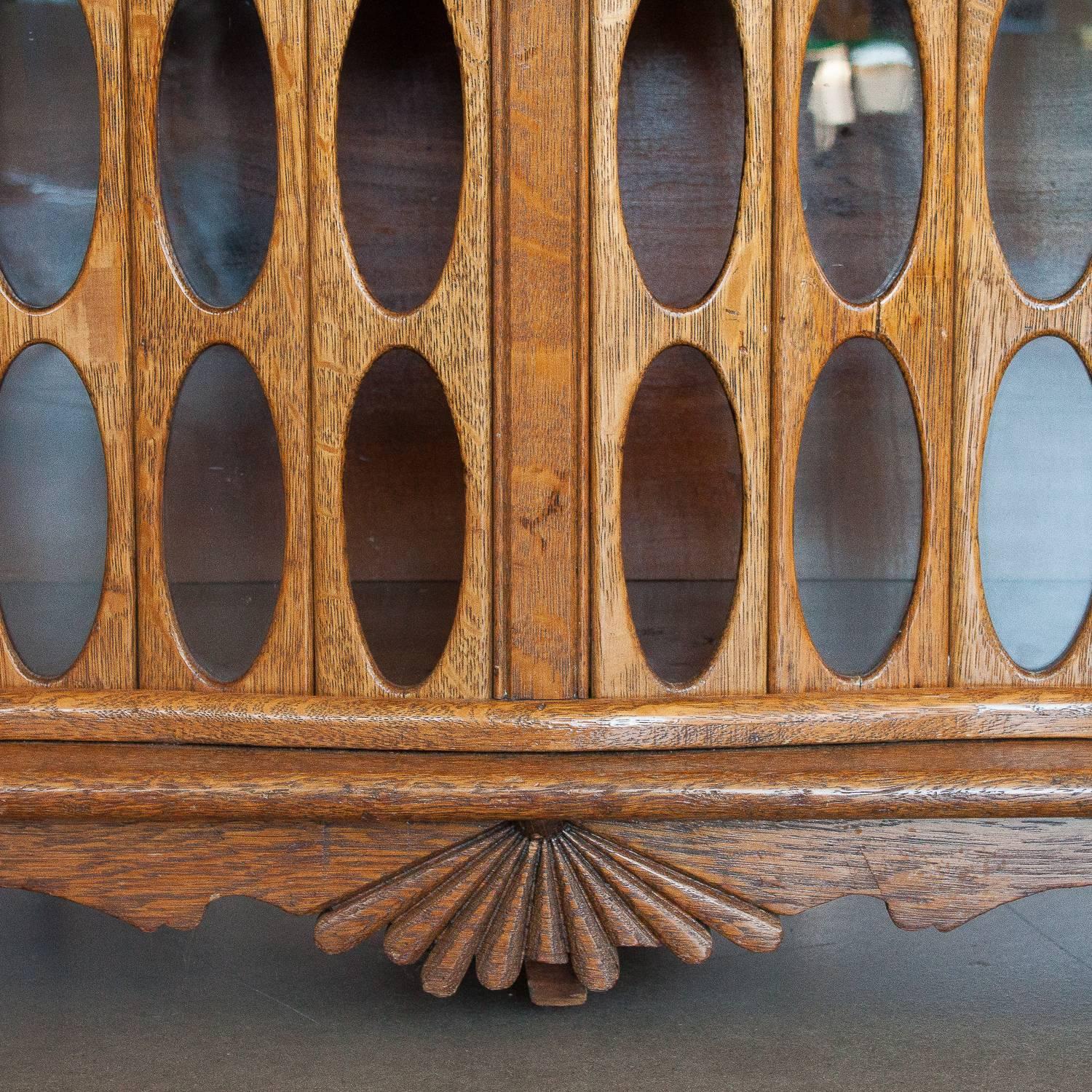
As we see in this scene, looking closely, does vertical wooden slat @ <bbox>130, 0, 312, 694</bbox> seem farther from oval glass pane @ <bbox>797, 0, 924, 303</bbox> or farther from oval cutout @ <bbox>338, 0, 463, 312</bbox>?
oval glass pane @ <bbox>797, 0, 924, 303</bbox>

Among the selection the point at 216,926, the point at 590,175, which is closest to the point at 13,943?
the point at 216,926

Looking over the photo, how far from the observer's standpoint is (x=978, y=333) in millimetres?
650

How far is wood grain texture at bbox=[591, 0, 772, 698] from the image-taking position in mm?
628

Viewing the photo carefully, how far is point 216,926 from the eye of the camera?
0.87m

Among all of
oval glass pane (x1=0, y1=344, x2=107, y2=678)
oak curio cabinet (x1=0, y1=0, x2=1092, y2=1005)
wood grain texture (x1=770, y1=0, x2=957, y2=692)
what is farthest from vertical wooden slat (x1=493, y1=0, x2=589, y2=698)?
oval glass pane (x1=0, y1=344, x2=107, y2=678)

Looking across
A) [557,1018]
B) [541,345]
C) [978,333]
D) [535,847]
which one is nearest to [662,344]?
[541,345]

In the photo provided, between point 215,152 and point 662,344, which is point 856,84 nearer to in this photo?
point 662,344

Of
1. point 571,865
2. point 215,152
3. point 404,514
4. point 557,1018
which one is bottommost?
point 557,1018

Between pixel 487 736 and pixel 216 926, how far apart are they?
1.16 feet

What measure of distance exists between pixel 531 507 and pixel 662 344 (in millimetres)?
109

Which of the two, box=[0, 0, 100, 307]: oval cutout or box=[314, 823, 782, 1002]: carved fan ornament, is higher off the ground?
box=[0, 0, 100, 307]: oval cutout

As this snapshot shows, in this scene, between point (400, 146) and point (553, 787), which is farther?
point (400, 146)

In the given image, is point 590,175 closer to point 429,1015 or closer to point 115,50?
point 115,50

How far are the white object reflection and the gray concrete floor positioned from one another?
1.63 ft
